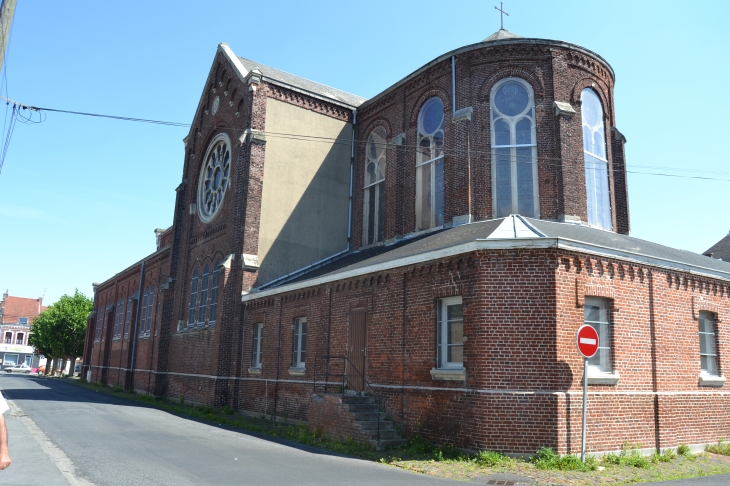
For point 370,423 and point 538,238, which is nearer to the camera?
point 538,238

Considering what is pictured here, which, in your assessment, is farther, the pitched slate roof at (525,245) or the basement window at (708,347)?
the basement window at (708,347)

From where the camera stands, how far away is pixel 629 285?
13172mm

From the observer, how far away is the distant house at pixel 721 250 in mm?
35969

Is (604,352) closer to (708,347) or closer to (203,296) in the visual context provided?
(708,347)

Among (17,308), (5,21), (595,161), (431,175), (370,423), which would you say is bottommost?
(370,423)

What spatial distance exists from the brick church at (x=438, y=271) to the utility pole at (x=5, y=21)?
8861 mm

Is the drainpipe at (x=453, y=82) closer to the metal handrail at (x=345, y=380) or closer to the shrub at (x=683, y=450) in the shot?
the metal handrail at (x=345, y=380)

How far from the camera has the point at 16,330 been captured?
92.5 metres

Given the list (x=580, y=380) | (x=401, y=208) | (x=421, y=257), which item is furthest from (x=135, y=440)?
(x=401, y=208)

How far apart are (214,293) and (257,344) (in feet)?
13.8

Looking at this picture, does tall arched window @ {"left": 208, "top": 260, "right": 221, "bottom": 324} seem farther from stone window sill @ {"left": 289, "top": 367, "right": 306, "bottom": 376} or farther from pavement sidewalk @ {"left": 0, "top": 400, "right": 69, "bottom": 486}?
pavement sidewalk @ {"left": 0, "top": 400, "right": 69, "bottom": 486}

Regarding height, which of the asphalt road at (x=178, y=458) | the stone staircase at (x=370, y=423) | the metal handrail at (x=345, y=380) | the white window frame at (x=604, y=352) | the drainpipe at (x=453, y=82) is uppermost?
the drainpipe at (x=453, y=82)

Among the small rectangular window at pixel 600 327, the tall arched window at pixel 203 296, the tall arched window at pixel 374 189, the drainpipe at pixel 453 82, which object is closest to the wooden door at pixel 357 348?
the small rectangular window at pixel 600 327

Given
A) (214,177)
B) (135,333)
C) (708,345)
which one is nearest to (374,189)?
(214,177)
